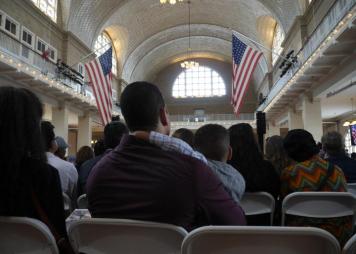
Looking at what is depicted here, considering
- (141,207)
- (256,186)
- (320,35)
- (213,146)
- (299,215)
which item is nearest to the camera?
(141,207)

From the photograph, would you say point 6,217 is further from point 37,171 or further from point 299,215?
point 299,215

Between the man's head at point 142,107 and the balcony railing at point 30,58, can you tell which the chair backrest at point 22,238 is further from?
the balcony railing at point 30,58

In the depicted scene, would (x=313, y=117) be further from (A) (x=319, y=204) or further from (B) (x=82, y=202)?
(B) (x=82, y=202)

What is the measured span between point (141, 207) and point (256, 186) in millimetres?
1541

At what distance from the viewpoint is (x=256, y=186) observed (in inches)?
119

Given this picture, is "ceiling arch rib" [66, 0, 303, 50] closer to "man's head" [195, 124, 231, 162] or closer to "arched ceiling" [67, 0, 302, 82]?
"arched ceiling" [67, 0, 302, 82]

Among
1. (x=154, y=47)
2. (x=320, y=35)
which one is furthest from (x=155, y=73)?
(x=320, y=35)

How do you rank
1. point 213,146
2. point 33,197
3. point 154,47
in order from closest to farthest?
point 33,197
point 213,146
point 154,47

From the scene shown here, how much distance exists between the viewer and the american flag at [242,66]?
1005 centimetres

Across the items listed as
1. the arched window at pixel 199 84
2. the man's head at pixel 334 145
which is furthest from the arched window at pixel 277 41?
the man's head at pixel 334 145

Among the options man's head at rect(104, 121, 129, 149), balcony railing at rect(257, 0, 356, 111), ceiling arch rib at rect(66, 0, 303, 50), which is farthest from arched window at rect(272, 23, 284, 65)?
man's head at rect(104, 121, 129, 149)

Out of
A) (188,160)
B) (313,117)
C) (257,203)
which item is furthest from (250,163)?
(313,117)

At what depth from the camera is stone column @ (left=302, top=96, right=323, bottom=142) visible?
50.8 ft

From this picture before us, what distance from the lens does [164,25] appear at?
2792 cm
